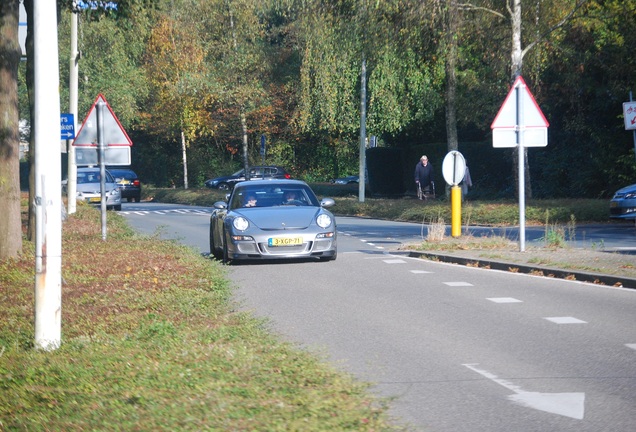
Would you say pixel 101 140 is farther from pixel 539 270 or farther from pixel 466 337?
pixel 466 337

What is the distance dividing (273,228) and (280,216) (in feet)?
1.37

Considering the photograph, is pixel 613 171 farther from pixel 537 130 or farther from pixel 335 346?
pixel 335 346

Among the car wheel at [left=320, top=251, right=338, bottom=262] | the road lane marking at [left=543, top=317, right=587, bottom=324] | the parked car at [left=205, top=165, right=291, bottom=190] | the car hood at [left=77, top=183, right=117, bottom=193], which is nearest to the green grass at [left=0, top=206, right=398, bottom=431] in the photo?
the road lane marking at [left=543, top=317, right=587, bottom=324]

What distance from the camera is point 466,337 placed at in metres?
9.28

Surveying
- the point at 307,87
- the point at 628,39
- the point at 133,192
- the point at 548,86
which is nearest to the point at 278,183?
the point at 628,39

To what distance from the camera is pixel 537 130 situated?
17.2 meters

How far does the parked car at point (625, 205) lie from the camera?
24.0 metres

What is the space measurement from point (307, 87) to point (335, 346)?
36.1 m

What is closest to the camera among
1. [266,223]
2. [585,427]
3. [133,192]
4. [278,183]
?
[585,427]

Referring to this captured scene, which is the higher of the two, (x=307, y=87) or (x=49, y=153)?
(x=307, y=87)

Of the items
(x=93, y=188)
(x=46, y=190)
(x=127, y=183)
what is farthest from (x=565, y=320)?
(x=127, y=183)

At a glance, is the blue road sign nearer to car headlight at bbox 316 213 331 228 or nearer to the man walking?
the man walking

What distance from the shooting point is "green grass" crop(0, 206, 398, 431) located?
18.3ft

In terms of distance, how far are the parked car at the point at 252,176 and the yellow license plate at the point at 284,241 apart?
34.8 metres
